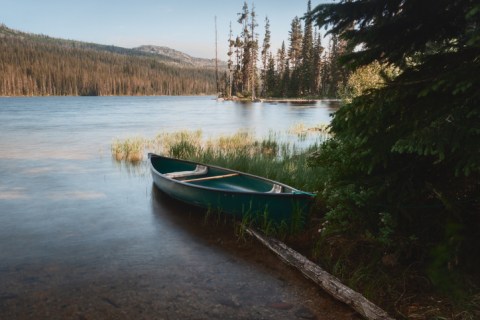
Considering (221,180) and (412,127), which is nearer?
(412,127)

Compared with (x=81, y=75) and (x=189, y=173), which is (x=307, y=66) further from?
(x=81, y=75)

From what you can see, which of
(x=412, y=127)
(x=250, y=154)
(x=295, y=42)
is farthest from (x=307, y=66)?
(x=412, y=127)

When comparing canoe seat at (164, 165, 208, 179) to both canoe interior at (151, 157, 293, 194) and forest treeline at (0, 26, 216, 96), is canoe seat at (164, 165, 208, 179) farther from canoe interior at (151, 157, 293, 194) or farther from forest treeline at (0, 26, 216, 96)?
forest treeline at (0, 26, 216, 96)

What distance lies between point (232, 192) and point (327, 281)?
9.51ft

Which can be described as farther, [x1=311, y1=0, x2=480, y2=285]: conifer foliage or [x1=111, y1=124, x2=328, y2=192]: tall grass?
[x1=111, y1=124, x2=328, y2=192]: tall grass

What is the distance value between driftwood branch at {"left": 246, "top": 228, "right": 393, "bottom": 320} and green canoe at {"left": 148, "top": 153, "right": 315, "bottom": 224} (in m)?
0.62

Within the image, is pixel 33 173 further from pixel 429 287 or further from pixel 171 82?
pixel 171 82

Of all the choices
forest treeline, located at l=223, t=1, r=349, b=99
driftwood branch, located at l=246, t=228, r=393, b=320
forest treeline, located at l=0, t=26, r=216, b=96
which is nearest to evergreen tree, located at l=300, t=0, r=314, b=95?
forest treeline, located at l=223, t=1, r=349, b=99

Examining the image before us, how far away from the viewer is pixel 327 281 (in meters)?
4.87

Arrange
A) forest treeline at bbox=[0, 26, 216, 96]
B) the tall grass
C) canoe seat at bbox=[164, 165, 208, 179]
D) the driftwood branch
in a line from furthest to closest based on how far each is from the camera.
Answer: forest treeline at bbox=[0, 26, 216, 96], canoe seat at bbox=[164, 165, 208, 179], the tall grass, the driftwood branch

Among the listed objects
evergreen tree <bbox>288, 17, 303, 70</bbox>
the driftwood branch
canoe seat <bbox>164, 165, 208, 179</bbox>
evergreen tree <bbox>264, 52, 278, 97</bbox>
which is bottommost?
the driftwood branch

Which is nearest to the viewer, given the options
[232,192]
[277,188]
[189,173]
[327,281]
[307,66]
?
[327,281]

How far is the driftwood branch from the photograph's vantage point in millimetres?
4188

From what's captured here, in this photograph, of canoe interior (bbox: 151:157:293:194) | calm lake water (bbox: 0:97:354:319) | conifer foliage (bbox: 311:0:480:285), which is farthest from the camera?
canoe interior (bbox: 151:157:293:194)
